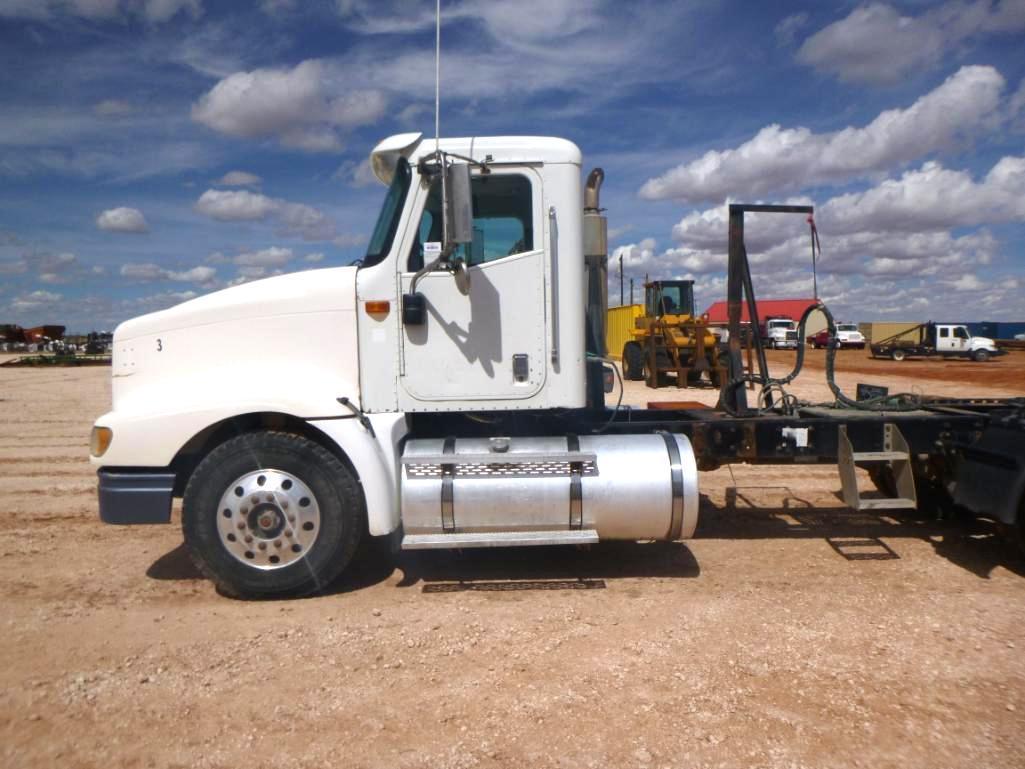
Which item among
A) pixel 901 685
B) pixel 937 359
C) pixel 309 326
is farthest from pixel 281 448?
pixel 937 359

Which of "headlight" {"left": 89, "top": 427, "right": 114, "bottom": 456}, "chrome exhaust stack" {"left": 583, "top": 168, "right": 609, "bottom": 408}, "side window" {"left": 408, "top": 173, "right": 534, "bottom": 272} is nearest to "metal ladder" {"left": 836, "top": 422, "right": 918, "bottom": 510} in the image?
"chrome exhaust stack" {"left": 583, "top": 168, "right": 609, "bottom": 408}

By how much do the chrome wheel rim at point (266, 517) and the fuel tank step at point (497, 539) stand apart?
0.65 meters

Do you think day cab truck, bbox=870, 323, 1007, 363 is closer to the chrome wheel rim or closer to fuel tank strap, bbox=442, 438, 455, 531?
fuel tank strap, bbox=442, 438, 455, 531

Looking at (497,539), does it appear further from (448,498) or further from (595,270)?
(595,270)

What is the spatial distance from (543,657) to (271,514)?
1.93 m

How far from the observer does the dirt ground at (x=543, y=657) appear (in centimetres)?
323

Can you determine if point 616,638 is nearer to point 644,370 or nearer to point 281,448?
point 281,448

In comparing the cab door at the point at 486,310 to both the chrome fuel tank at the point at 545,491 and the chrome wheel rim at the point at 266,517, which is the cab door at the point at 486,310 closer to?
the chrome fuel tank at the point at 545,491

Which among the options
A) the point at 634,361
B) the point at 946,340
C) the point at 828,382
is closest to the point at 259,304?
the point at 828,382

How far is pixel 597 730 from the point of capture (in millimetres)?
3328

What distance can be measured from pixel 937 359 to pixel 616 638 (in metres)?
43.8

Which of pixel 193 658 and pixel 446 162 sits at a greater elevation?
pixel 446 162

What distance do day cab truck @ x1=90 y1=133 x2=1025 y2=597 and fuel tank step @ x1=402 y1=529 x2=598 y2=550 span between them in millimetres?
14

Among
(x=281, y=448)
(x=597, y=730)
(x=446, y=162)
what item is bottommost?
(x=597, y=730)
